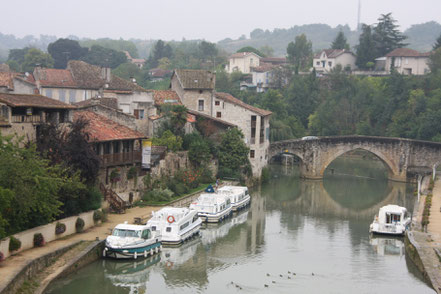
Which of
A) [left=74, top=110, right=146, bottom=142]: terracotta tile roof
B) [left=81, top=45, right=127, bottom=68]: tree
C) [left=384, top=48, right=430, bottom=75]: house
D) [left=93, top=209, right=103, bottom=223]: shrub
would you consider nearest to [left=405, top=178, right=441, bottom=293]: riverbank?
[left=93, top=209, right=103, bottom=223]: shrub

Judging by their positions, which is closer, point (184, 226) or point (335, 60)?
point (184, 226)

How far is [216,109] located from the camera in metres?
62.6

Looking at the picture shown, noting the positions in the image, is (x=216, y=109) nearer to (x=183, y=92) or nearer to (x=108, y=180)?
(x=183, y=92)

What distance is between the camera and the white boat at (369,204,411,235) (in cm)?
4403

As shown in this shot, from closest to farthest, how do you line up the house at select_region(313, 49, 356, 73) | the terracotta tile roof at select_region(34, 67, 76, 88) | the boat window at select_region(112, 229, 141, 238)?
the boat window at select_region(112, 229, 141, 238), the terracotta tile roof at select_region(34, 67, 76, 88), the house at select_region(313, 49, 356, 73)

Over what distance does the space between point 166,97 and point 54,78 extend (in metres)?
12.7

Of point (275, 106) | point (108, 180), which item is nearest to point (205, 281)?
point (108, 180)

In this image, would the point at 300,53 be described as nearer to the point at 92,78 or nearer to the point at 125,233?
the point at 92,78

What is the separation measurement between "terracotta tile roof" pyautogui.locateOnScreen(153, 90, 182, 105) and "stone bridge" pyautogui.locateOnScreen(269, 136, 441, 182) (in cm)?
1455

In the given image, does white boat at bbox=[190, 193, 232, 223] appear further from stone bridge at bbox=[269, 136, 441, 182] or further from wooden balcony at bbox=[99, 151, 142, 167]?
stone bridge at bbox=[269, 136, 441, 182]

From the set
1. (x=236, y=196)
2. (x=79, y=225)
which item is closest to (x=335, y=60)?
(x=236, y=196)

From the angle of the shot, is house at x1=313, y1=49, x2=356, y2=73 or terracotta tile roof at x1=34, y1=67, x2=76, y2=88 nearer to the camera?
terracotta tile roof at x1=34, y1=67, x2=76, y2=88

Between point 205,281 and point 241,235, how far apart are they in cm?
1104

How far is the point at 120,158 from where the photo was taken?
1719 inches
